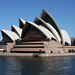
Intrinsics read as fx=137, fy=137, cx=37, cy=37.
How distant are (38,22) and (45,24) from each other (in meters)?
4.11

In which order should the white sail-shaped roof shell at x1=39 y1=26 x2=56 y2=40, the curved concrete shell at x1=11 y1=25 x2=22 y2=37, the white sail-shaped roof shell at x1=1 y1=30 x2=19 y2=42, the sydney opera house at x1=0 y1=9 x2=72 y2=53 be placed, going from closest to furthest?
the sydney opera house at x1=0 y1=9 x2=72 y2=53 → the white sail-shaped roof shell at x1=39 y1=26 x2=56 y2=40 → the white sail-shaped roof shell at x1=1 y1=30 x2=19 y2=42 → the curved concrete shell at x1=11 y1=25 x2=22 y2=37

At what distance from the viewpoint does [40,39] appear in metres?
51.1

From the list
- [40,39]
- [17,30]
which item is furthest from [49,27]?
[17,30]

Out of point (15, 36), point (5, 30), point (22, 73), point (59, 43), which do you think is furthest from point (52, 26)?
point (22, 73)

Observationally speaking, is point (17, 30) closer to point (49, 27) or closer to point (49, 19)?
point (49, 19)

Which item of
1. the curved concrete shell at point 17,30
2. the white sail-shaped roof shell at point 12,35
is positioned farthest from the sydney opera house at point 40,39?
the curved concrete shell at point 17,30

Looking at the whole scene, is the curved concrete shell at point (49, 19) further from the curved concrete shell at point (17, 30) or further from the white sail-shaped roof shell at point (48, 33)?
the curved concrete shell at point (17, 30)

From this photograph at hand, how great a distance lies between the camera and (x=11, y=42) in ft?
192

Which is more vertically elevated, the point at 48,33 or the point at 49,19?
the point at 49,19

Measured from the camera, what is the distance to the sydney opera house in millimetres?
48778

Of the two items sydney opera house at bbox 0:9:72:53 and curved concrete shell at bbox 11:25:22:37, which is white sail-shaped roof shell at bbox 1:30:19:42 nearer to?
sydney opera house at bbox 0:9:72:53

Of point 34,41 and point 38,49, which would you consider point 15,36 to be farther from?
point 38,49

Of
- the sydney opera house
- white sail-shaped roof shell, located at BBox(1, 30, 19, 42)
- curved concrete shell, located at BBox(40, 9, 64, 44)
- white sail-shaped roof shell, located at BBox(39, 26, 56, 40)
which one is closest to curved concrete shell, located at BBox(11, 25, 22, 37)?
white sail-shaped roof shell, located at BBox(1, 30, 19, 42)

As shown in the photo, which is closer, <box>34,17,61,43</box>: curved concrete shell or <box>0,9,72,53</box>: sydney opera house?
<box>0,9,72,53</box>: sydney opera house
